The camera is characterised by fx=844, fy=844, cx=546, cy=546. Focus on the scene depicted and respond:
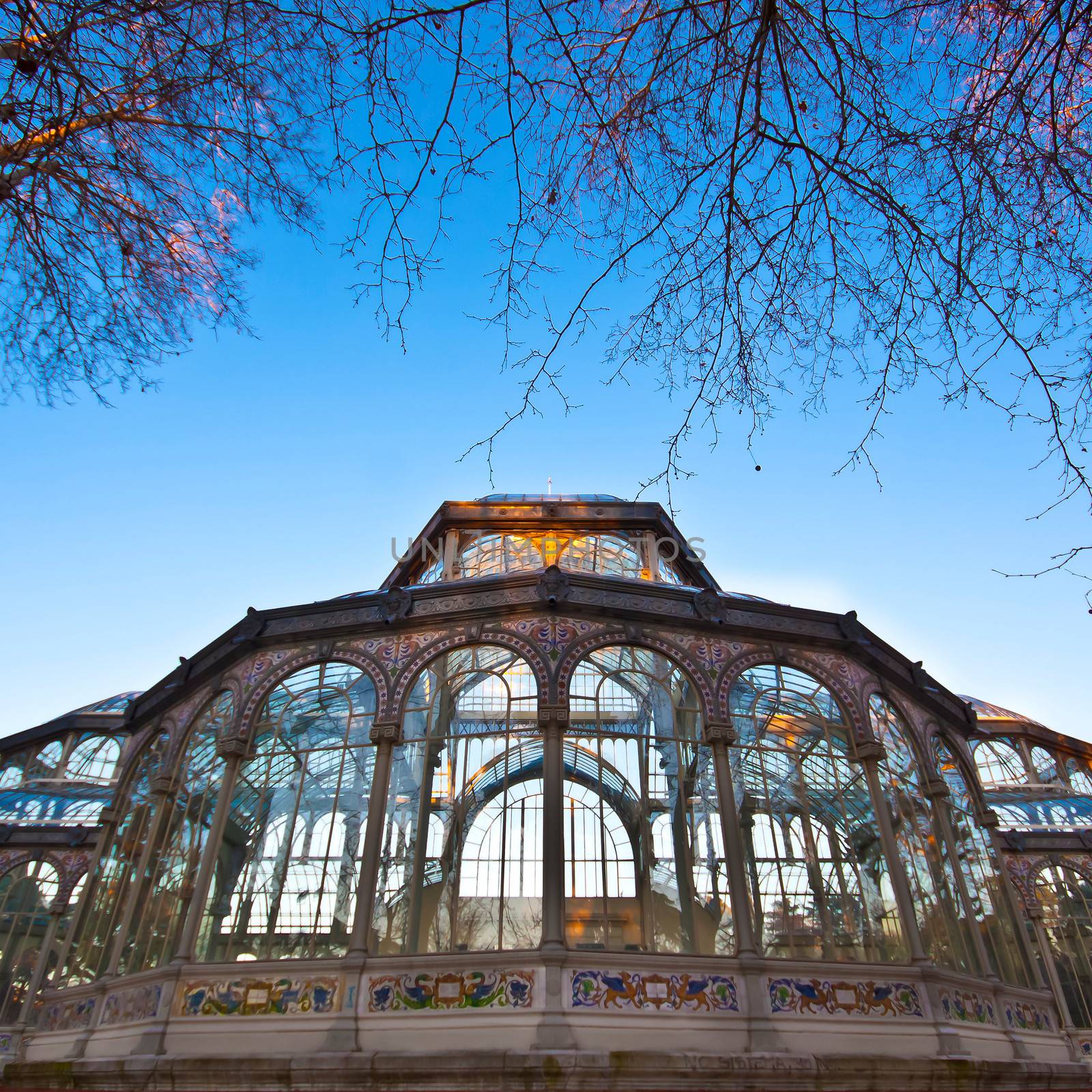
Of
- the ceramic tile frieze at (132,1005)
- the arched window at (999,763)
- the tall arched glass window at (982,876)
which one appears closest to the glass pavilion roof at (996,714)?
the arched window at (999,763)

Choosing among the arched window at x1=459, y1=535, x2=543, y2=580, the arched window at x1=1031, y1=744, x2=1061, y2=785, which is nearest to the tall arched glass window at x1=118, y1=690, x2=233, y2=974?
the arched window at x1=459, y1=535, x2=543, y2=580

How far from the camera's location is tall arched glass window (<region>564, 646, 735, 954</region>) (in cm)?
1025

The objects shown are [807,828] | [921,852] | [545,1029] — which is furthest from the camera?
[921,852]

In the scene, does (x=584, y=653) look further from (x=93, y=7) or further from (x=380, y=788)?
(x=93, y=7)

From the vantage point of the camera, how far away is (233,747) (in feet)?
40.1

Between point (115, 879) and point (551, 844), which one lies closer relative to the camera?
point (551, 844)

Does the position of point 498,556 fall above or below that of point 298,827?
above

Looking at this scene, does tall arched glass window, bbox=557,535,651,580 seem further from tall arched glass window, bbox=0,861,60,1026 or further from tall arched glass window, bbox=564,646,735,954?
tall arched glass window, bbox=0,861,60,1026

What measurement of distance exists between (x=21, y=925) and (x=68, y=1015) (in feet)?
25.5

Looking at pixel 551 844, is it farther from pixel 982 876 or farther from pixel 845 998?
pixel 982 876

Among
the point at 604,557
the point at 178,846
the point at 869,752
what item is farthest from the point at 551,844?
the point at 604,557

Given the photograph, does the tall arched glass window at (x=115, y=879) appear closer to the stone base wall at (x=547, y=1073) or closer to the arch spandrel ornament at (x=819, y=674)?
the stone base wall at (x=547, y=1073)

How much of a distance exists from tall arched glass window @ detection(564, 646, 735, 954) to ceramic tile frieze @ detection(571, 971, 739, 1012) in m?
0.37

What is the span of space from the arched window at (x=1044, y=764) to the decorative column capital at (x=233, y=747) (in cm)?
2183
